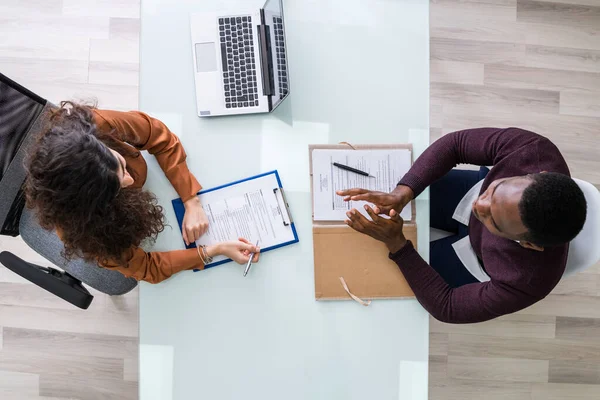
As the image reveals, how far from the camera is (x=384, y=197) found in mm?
1252

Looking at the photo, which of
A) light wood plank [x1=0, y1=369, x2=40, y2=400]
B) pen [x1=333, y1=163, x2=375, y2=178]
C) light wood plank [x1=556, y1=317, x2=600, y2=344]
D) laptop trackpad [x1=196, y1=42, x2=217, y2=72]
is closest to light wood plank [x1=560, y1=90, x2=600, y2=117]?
light wood plank [x1=556, y1=317, x2=600, y2=344]

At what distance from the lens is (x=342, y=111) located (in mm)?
1325

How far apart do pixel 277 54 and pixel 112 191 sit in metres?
0.55

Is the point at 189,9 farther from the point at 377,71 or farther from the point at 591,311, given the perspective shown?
the point at 591,311

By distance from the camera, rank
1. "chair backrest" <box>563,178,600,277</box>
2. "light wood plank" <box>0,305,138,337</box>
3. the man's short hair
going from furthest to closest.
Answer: "light wood plank" <box>0,305,138,337</box>, "chair backrest" <box>563,178,600,277</box>, the man's short hair

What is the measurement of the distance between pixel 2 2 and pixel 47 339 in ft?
4.54

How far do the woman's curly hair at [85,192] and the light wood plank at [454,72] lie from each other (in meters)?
1.37

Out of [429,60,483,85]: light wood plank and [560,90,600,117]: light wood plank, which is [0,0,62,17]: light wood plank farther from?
[560,90,600,117]: light wood plank

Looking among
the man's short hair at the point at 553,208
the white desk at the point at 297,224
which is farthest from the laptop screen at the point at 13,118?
the man's short hair at the point at 553,208

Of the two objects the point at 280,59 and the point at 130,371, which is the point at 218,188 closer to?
the point at 280,59

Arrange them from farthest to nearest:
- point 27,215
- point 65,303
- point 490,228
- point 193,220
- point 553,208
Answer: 1. point 65,303
2. point 27,215
3. point 193,220
4. point 490,228
5. point 553,208

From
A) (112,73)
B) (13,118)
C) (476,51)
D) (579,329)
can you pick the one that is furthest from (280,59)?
(579,329)

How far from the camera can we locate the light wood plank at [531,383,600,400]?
203cm

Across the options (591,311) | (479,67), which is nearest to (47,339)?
(479,67)
